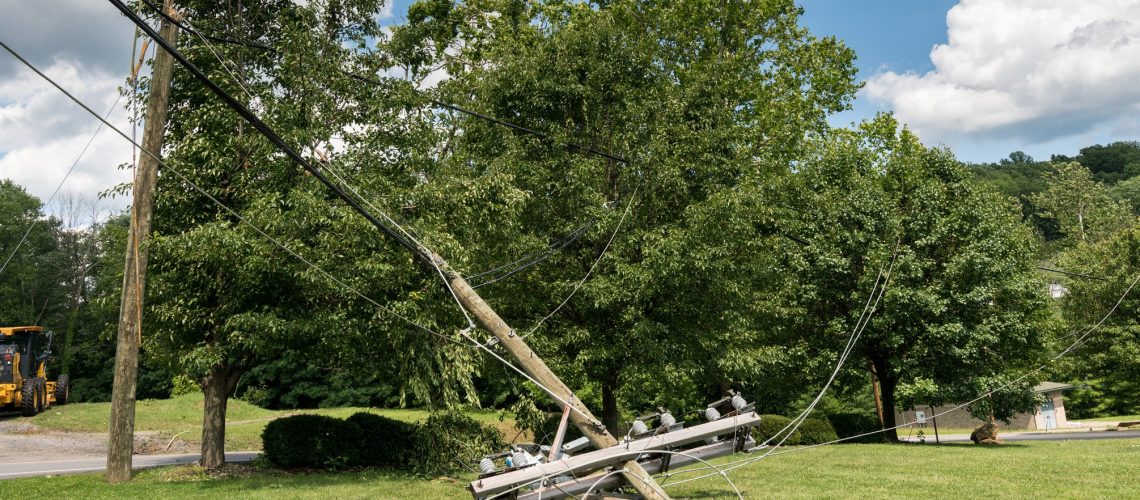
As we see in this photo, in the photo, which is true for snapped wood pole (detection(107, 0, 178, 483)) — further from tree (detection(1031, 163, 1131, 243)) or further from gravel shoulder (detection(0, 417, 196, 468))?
tree (detection(1031, 163, 1131, 243))

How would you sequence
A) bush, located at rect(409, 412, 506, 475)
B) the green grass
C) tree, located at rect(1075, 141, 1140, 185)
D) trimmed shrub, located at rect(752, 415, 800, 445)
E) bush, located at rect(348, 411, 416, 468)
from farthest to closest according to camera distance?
1. tree, located at rect(1075, 141, 1140, 185)
2. the green grass
3. trimmed shrub, located at rect(752, 415, 800, 445)
4. bush, located at rect(348, 411, 416, 468)
5. bush, located at rect(409, 412, 506, 475)

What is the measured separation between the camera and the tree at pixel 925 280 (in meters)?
22.7

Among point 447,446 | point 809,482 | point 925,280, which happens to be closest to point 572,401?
point 809,482

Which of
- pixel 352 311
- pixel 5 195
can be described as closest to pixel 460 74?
pixel 352 311

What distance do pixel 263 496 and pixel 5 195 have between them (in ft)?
191

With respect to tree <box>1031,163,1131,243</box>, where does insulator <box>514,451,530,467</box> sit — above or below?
Result: below

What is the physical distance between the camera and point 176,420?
30.0 m

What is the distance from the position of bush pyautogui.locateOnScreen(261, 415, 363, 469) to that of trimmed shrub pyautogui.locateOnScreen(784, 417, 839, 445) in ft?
40.5

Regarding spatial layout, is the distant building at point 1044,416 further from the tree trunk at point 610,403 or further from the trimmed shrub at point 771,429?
the tree trunk at point 610,403

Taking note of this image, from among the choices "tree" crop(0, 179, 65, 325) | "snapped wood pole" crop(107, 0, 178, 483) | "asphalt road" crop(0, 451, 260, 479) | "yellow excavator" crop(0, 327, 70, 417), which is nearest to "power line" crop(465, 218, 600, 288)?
"snapped wood pole" crop(107, 0, 178, 483)

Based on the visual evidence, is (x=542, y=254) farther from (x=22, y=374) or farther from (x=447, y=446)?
(x=22, y=374)

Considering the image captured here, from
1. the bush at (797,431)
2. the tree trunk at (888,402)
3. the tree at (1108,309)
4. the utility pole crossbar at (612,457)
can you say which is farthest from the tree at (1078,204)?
the utility pole crossbar at (612,457)

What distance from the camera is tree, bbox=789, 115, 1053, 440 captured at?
2269 cm

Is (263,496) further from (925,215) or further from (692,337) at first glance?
(925,215)
